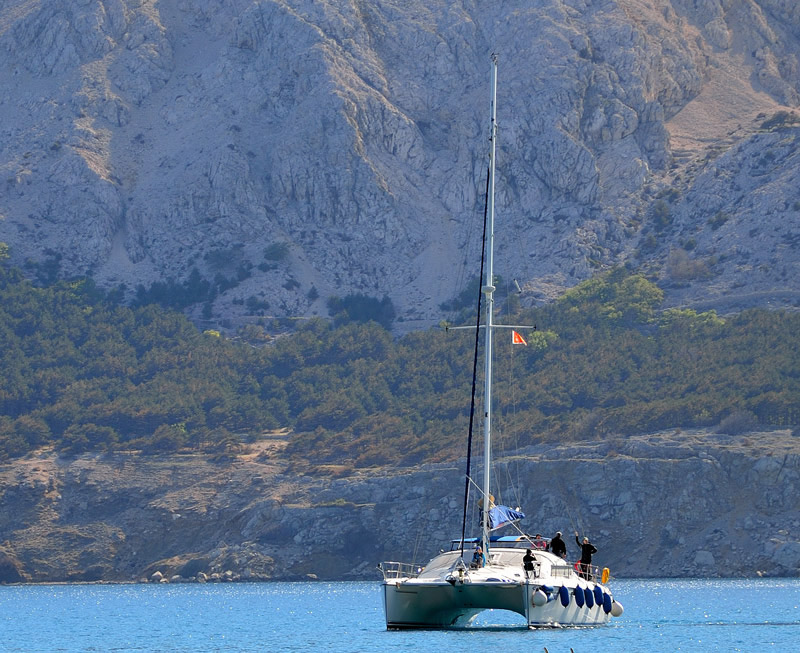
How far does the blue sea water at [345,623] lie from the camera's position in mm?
58344

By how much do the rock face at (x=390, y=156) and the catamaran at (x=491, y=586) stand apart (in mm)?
109875

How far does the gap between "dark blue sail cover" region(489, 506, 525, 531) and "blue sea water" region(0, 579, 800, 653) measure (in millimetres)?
3734

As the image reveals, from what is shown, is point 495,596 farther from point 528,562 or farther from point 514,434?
point 514,434

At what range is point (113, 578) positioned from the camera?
5305 inches

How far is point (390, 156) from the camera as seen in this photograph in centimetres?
18400

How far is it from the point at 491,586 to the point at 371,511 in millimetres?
76532

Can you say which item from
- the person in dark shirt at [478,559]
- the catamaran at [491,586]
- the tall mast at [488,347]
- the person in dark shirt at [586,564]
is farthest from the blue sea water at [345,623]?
the tall mast at [488,347]

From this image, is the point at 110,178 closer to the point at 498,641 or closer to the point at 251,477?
the point at 251,477

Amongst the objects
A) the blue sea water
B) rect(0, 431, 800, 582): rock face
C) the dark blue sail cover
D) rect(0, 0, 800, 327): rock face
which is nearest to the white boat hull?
the blue sea water

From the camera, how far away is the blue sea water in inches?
2297

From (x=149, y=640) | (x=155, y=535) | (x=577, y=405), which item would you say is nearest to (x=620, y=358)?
(x=577, y=405)

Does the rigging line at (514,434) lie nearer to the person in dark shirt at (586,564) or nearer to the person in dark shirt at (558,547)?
the person in dark shirt at (586,564)

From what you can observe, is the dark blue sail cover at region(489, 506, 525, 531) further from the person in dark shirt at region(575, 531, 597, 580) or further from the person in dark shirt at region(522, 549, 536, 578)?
the person in dark shirt at region(575, 531, 597, 580)

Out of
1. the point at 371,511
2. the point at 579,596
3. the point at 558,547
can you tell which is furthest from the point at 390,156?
the point at 579,596
